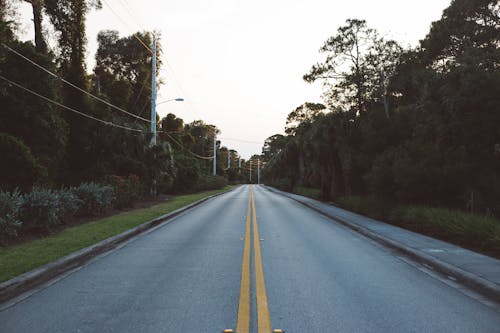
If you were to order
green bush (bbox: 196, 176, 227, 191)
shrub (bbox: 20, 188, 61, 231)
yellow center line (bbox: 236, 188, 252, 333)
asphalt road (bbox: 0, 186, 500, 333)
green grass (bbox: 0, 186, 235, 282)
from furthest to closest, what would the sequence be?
green bush (bbox: 196, 176, 227, 191) → shrub (bbox: 20, 188, 61, 231) → green grass (bbox: 0, 186, 235, 282) → asphalt road (bbox: 0, 186, 500, 333) → yellow center line (bbox: 236, 188, 252, 333)

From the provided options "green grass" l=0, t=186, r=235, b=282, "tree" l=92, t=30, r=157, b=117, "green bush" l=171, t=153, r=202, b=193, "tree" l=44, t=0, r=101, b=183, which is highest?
"tree" l=92, t=30, r=157, b=117

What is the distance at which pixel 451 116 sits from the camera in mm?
13844

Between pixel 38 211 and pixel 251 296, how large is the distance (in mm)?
7783

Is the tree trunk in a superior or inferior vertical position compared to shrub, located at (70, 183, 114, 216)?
superior

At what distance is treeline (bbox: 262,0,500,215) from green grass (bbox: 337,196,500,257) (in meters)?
1.14

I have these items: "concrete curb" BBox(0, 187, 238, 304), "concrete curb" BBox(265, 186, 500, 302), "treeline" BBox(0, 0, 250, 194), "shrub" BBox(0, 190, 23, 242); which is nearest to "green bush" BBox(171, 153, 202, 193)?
"treeline" BBox(0, 0, 250, 194)

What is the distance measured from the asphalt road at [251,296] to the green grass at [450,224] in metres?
2.20

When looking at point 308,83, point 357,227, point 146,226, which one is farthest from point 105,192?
point 308,83

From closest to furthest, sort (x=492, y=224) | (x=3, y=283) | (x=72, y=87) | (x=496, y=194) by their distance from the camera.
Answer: (x=3, y=283), (x=492, y=224), (x=496, y=194), (x=72, y=87)

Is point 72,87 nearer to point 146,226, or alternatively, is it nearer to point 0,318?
point 146,226

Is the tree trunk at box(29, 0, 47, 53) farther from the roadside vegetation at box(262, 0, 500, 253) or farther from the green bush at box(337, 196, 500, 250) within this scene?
the green bush at box(337, 196, 500, 250)

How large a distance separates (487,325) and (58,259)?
7006mm

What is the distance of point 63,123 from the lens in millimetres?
19781

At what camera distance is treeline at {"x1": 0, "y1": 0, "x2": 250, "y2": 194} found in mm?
16188
